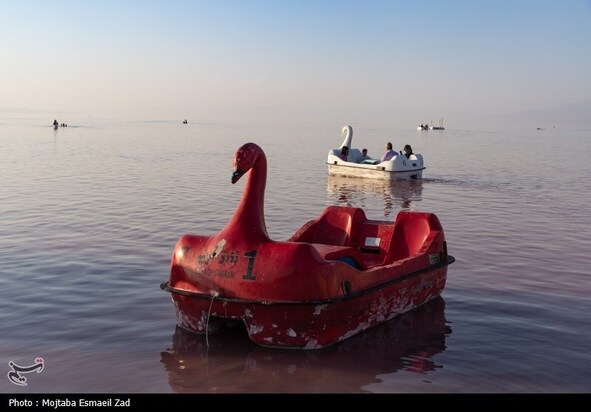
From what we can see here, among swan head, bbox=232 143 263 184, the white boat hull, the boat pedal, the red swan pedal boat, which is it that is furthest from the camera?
the white boat hull

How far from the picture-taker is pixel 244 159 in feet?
22.5

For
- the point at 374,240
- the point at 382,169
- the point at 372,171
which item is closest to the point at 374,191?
the point at 382,169

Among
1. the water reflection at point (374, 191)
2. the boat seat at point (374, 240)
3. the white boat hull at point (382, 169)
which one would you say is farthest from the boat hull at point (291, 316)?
the white boat hull at point (382, 169)

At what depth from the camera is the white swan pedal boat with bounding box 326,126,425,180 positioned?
2255cm

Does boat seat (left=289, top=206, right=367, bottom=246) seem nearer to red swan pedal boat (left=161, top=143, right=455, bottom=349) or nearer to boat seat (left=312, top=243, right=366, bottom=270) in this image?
boat seat (left=312, top=243, right=366, bottom=270)

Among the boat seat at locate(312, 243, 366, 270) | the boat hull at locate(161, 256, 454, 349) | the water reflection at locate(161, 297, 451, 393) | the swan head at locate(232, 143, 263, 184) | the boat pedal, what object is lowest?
the water reflection at locate(161, 297, 451, 393)

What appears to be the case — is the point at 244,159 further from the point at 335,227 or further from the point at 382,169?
the point at 382,169

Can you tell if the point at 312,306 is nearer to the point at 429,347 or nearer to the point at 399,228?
the point at 429,347

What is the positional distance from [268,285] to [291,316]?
13.8 inches

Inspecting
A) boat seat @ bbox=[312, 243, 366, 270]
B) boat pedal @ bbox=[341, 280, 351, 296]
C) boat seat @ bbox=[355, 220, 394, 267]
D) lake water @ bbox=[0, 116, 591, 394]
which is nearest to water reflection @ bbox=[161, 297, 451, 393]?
lake water @ bbox=[0, 116, 591, 394]

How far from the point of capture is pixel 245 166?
687 cm

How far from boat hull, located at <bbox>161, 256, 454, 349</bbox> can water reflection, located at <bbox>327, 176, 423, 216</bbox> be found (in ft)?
31.4

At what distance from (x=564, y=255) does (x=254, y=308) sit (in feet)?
22.2
